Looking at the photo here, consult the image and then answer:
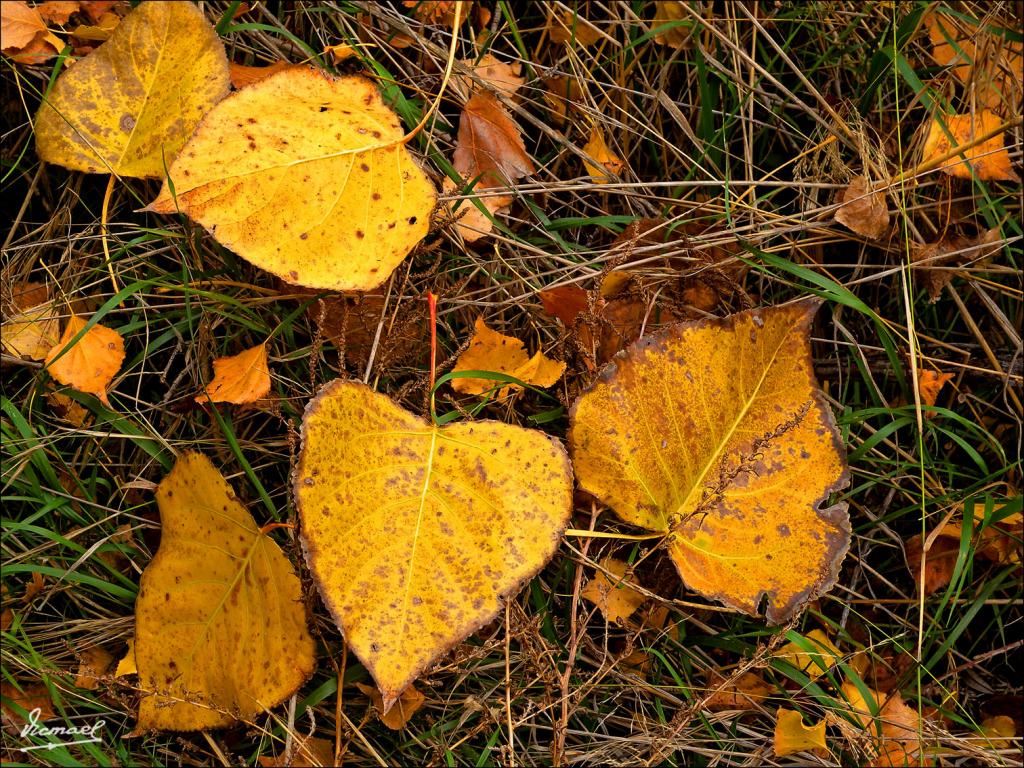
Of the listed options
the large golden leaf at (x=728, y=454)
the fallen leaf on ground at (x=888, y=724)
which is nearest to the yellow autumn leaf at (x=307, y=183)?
the large golden leaf at (x=728, y=454)

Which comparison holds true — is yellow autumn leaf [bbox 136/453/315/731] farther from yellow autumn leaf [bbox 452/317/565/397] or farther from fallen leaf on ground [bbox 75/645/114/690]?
yellow autumn leaf [bbox 452/317/565/397]

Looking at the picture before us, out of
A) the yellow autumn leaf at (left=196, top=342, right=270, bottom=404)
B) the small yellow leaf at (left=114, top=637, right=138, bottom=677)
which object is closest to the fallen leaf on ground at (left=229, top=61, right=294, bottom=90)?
the yellow autumn leaf at (left=196, top=342, right=270, bottom=404)

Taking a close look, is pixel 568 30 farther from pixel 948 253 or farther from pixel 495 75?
pixel 948 253

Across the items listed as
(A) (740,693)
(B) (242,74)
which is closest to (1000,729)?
(A) (740,693)

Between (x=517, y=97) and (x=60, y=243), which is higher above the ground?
(x=517, y=97)

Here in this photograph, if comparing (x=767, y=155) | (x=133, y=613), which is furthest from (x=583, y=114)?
(x=133, y=613)

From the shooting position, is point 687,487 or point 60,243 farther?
point 60,243

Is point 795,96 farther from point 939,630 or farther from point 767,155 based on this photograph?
point 939,630
